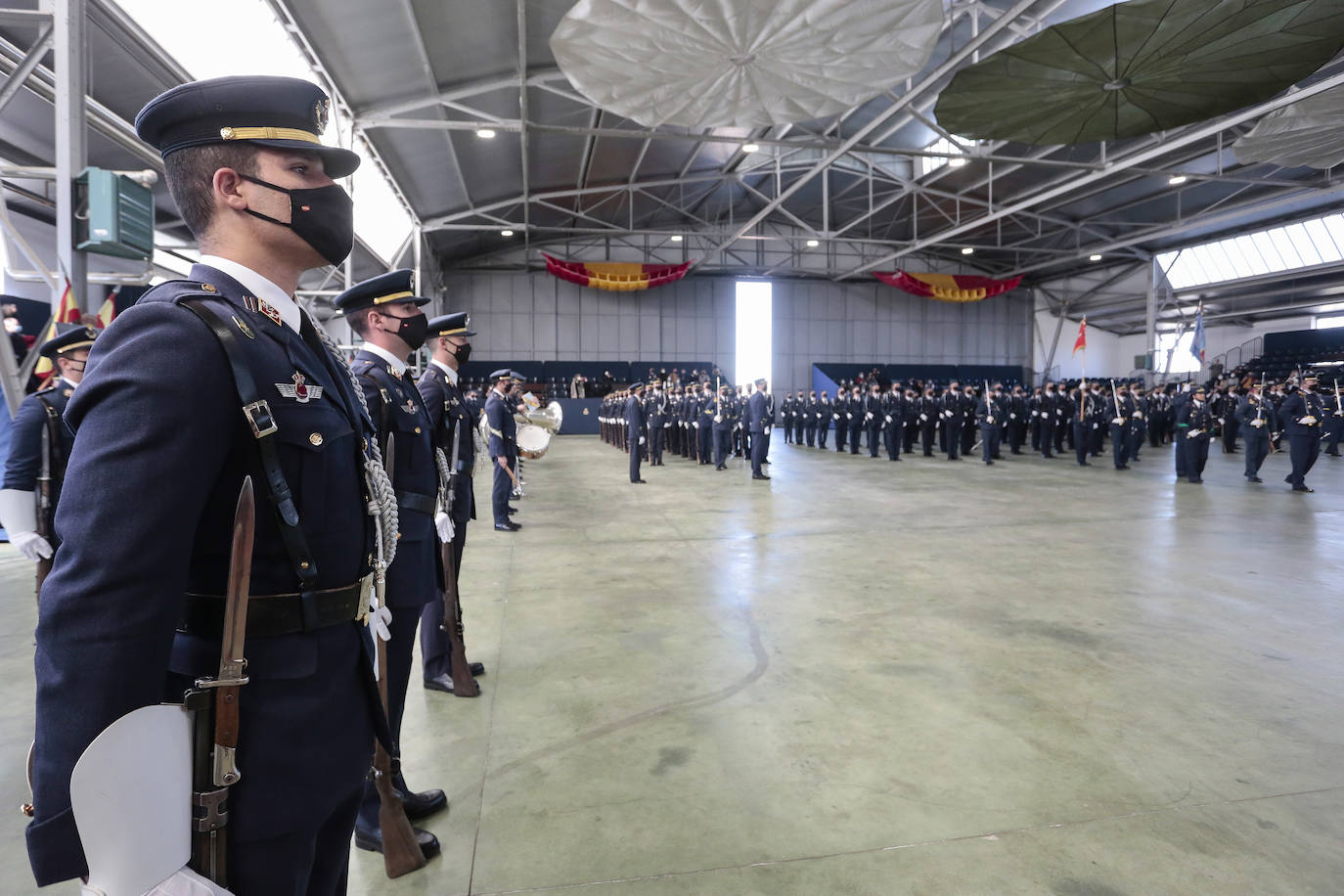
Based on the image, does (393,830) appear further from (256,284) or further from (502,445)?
(502,445)

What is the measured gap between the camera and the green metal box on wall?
4066 mm

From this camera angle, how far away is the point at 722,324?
29797mm

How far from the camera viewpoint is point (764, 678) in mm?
3592

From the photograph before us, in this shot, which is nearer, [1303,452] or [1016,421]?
[1303,452]

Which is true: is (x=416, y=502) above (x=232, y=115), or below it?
below

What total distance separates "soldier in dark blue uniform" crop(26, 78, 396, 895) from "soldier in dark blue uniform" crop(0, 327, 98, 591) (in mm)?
3695

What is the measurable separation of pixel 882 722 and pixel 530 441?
20.1 feet

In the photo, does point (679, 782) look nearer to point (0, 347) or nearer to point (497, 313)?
point (0, 347)

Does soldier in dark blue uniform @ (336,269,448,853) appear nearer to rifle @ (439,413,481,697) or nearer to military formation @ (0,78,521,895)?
rifle @ (439,413,481,697)

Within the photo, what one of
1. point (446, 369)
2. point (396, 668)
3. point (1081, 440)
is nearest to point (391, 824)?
point (396, 668)

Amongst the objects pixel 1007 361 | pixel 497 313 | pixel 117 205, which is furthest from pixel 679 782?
pixel 1007 361

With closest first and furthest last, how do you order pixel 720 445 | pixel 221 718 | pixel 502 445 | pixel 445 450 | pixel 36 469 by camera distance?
pixel 221 718, pixel 445 450, pixel 36 469, pixel 502 445, pixel 720 445

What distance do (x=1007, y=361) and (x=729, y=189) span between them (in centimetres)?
1696

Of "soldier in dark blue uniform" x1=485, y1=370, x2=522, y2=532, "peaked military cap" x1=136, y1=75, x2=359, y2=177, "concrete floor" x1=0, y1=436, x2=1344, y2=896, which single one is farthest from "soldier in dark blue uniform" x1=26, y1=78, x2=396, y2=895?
"soldier in dark blue uniform" x1=485, y1=370, x2=522, y2=532
